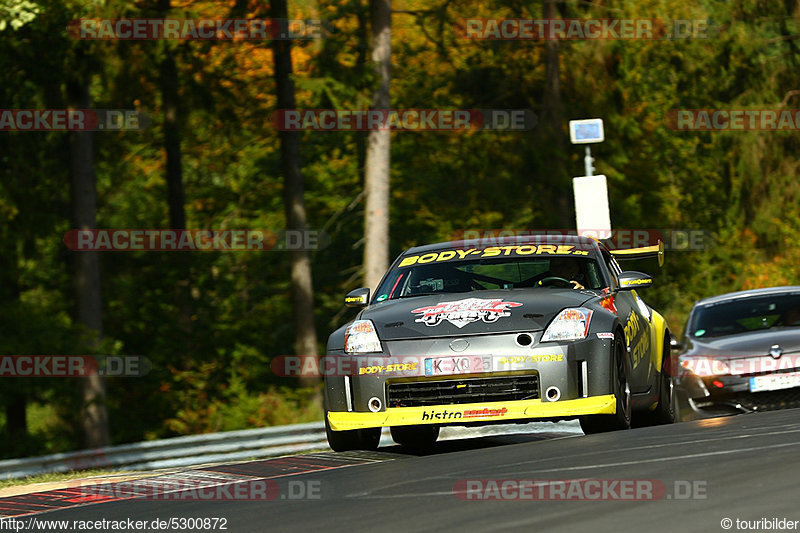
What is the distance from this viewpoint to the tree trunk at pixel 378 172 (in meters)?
22.2

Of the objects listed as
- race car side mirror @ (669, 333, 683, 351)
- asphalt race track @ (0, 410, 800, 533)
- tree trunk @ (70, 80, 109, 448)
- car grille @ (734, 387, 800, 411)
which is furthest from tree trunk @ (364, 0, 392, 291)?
asphalt race track @ (0, 410, 800, 533)

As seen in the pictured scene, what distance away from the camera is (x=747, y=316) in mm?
13695

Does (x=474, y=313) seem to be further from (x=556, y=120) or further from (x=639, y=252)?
(x=556, y=120)

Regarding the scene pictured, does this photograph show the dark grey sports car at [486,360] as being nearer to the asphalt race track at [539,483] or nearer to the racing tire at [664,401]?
the asphalt race track at [539,483]

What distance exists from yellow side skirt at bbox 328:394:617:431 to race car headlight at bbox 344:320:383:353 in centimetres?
46

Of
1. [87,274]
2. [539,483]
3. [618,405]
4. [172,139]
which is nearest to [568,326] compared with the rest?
[618,405]

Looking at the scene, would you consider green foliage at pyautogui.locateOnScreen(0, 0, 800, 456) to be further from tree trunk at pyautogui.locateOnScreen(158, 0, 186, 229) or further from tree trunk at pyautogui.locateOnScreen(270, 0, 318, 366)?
tree trunk at pyautogui.locateOnScreen(270, 0, 318, 366)

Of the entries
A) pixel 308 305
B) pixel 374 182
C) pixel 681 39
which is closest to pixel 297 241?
pixel 308 305

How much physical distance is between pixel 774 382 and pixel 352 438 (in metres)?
4.44

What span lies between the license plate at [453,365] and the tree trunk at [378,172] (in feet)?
39.8

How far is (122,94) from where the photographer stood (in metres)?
29.3

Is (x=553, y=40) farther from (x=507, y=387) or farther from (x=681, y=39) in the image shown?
(x=507, y=387)

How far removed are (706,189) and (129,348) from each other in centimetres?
2067

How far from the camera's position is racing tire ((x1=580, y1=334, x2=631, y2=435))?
9461 millimetres
